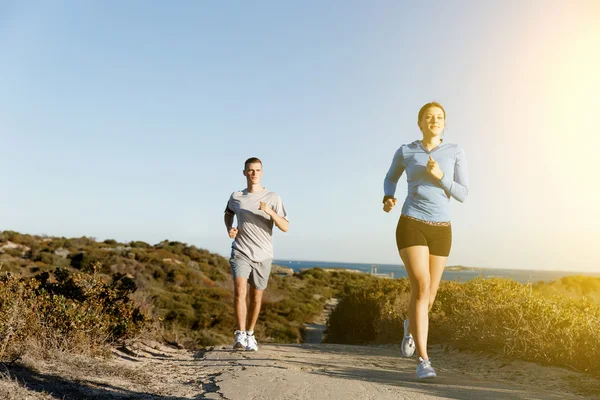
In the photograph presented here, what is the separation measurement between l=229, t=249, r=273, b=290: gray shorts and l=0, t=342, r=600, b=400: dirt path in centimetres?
96

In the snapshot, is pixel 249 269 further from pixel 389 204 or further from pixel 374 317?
pixel 374 317

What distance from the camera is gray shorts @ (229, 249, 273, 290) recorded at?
7.30 metres

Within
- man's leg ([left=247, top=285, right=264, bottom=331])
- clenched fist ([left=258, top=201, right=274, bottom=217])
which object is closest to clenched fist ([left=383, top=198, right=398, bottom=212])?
clenched fist ([left=258, top=201, right=274, bottom=217])

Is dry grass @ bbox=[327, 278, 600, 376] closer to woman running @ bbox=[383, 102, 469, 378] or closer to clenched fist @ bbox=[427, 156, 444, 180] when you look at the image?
woman running @ bbox=[383, 102, 469, 378]

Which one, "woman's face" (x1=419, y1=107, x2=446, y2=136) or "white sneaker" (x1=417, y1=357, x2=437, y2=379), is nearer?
"white sneaker" (x1=417, y1=357, x2=437, y2=379)

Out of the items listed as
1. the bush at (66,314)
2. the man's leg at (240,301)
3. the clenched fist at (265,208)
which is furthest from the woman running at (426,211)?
the bush at (66,314)

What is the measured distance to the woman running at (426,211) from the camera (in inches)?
204

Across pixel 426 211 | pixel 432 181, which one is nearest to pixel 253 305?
pixel 426 211

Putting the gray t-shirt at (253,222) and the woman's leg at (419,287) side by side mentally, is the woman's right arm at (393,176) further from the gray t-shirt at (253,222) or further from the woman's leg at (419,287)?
the gray t-shirt at (253,222)

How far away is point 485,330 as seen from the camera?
7570 mm

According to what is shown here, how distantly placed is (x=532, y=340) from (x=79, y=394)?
5189 mm

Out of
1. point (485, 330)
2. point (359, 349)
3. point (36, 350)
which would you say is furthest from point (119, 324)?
point (485, 330)

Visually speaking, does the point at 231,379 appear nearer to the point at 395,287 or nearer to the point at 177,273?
the point at 395,287

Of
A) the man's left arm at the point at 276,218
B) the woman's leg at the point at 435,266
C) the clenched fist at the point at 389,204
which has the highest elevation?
the clenched fist at the point at 389,204
